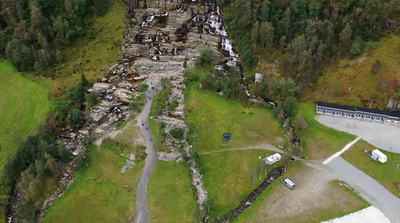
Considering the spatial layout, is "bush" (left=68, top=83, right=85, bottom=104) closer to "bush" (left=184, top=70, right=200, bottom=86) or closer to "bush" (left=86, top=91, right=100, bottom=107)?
"bush" (left=86, top=91, right=100, bottom=107)

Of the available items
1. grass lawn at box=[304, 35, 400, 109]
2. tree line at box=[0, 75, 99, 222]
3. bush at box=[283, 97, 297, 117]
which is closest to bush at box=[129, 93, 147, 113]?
tree line at box=[0, 75, 99, 222]

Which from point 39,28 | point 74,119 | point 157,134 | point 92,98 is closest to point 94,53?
point 39,28

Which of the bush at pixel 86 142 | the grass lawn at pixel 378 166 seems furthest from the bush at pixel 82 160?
the grass lawn at pixel 378 166

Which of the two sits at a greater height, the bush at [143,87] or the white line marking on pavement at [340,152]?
the bush at [143,87]

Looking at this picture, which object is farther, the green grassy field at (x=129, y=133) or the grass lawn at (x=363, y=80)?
the grass lawn at (x=363, y=80)

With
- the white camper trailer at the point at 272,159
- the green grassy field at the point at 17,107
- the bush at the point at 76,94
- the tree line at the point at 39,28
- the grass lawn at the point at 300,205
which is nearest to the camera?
the grass lawn at the point at 300,205

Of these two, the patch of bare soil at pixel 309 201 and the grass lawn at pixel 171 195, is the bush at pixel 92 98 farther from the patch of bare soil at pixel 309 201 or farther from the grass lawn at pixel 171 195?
the patch of bare soil at pixel 309 201

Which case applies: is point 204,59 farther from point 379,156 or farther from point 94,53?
point 379,156
